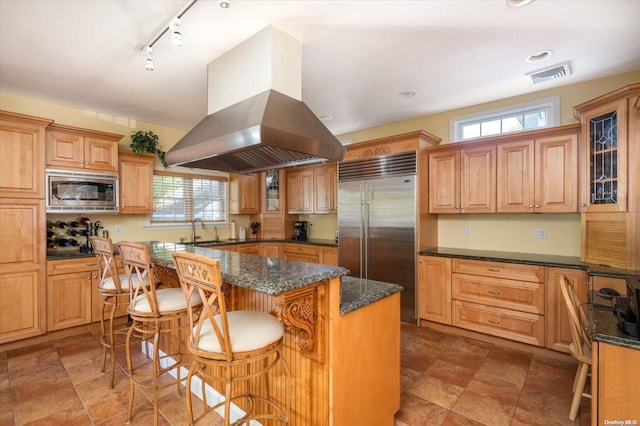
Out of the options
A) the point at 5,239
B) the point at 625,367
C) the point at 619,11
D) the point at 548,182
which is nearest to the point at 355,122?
the point at 548,182

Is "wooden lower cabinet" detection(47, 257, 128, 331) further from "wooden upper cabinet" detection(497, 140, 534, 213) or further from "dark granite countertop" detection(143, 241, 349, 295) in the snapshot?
"wooden upper cabinet" detection(497, 140, 534, 213)

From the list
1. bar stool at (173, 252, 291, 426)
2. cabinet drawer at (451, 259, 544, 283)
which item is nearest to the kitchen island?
bar stool at (173, 252, 291, 426)

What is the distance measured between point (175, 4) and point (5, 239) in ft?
9.85

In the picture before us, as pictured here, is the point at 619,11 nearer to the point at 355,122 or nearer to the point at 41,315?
the point at 355,122

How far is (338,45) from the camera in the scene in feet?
8.02

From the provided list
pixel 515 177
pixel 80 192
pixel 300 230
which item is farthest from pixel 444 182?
pixel 80 192

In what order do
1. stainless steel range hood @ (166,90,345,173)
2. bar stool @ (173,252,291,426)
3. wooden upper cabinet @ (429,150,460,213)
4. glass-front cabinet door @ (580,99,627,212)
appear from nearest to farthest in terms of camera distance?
bar stool @ (173,252,291,426), stainless steel range hood @ (166,90,345,173), glass-front cabinet door @ (580,99,627,212), wooden upper cabinet @ (429,150,460,213)

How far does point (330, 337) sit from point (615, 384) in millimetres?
1297

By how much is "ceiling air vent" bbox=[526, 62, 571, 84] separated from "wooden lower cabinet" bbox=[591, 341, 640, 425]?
2.57 meters

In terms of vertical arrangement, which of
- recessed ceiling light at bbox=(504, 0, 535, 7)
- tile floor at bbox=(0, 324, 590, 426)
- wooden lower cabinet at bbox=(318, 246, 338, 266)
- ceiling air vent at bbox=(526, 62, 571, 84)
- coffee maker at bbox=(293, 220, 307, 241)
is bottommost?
tile floor at bbox=(0, 324, 590, 426)

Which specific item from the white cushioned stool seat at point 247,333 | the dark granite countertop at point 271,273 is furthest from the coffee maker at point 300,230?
the white cushioned stool seat at point 247,333

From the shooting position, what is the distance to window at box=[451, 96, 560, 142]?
3.30m

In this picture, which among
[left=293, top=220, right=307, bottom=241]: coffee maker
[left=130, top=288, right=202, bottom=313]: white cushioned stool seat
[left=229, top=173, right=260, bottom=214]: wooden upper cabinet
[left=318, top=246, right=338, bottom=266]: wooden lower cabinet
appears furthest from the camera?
[left=293, top=220, right=307, bottom=241]: coffee maker

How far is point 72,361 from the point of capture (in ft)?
9.41
